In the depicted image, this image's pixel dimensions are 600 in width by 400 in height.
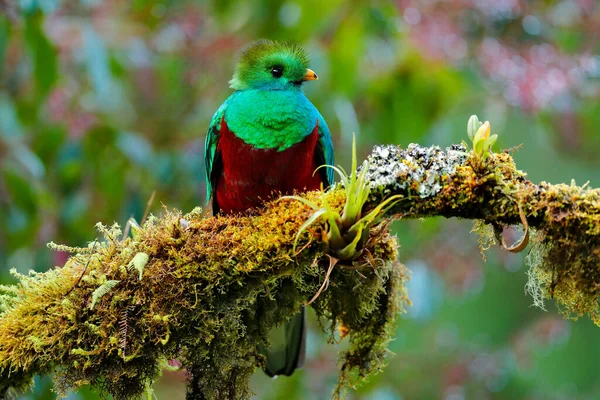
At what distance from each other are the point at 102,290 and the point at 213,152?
55.5 inches

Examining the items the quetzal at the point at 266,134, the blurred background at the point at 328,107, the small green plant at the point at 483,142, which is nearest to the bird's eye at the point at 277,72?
the quetzal at the point at 266,134

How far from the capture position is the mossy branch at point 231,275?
6.50ft

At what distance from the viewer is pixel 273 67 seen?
3.26 meters

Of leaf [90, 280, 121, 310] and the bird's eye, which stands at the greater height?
the bird's eye

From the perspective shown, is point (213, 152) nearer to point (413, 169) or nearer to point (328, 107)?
point (328, 107)

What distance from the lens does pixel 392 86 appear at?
4.34 m

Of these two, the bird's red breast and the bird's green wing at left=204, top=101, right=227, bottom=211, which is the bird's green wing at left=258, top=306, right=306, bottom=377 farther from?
the bird's green wing at left=204, top=101, right=227, bottom=211

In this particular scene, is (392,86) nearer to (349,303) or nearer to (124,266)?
(349,303)

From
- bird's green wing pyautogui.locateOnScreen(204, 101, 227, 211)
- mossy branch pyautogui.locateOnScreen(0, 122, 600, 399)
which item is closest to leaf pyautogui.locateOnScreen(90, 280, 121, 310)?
mossy branch pyautogui.locateOnScreen(0, 122, 600, 399)

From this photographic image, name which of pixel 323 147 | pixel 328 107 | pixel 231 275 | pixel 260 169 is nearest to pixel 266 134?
pixel 260 169

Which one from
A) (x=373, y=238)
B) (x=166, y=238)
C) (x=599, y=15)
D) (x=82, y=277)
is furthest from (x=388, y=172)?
(x=599, y=15)

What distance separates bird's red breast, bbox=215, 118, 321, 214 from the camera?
304 centimetres

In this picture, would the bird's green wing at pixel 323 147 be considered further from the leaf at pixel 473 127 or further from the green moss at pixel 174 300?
the leaf at pixel 473 127

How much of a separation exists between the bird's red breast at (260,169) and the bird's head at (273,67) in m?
0.23
